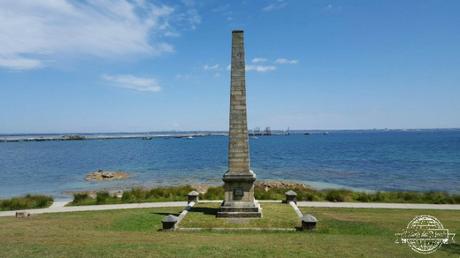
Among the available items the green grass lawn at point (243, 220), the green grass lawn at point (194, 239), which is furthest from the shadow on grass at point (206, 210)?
the green grass lawn at point (194, 239)

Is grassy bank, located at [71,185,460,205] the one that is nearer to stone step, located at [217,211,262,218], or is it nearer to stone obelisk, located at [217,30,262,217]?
stone obelisk, located at [217,30,262,217]

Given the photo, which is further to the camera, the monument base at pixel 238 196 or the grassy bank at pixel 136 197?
the grassy bank at pixel 136 197

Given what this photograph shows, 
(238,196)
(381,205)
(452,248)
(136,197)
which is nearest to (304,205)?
(381,205)

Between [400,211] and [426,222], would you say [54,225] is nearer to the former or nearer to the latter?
[426,222]

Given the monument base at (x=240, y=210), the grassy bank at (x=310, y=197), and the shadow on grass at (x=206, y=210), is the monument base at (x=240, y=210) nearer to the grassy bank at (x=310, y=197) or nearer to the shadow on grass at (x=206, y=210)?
the shadow on grass at (x=206, y=210)

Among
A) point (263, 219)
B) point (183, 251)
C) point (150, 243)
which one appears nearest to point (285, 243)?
point (183, 251)

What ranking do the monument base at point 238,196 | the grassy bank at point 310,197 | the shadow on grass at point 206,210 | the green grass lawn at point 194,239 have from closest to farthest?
the green grass lawn at point 194,239
the monument base at point 238,196
the shadow on grass at point 206,210
the grassy bank at point 310,197

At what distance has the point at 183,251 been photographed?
9508 millimetres

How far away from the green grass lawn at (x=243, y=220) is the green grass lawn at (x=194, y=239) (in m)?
1.04

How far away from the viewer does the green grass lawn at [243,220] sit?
14.8 meters

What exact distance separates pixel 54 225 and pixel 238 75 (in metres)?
9.24

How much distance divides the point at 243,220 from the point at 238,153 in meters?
2.72

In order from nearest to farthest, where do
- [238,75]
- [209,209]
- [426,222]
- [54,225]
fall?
[426,222] < [54,225] < [238,75] < [209,209]

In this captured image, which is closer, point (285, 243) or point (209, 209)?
point (285, 243)
